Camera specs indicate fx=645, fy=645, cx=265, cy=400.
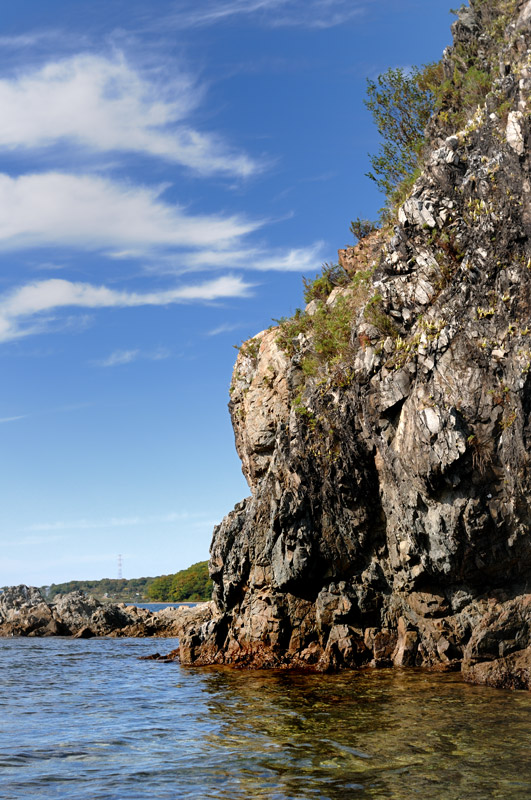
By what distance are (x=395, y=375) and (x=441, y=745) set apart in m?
12.4

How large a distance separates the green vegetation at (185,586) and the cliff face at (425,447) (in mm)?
84231

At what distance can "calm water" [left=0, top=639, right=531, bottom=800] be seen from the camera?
9.95 meters

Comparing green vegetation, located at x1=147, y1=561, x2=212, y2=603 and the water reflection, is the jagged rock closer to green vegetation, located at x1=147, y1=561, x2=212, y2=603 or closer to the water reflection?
the water reflection

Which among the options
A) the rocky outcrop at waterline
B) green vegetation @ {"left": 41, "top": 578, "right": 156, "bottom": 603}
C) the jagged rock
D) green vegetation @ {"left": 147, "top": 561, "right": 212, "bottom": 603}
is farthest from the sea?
green vegetation @ {"left": 41, "top": 578, "right": 156, "bottom": 603}

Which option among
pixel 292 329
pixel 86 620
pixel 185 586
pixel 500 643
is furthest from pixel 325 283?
pixel 185 586

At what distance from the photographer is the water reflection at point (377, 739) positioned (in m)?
9.74

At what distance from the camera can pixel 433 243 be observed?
21.9 metres

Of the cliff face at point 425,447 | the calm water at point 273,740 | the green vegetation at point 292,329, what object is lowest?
the calm water at point 273,740

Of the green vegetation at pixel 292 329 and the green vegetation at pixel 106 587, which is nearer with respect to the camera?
the green vegetation at pixel 292 329

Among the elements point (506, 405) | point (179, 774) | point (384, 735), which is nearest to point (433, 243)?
point (506, 405)

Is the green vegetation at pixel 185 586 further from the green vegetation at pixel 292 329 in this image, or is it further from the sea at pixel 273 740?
the sea at pixel 273 740

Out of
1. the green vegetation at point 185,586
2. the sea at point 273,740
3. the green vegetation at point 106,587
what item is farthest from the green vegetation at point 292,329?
the green vegetation at point 106,587

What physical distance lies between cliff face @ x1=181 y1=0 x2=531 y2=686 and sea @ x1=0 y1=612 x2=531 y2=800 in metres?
2.36

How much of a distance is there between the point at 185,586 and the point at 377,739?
345ft
